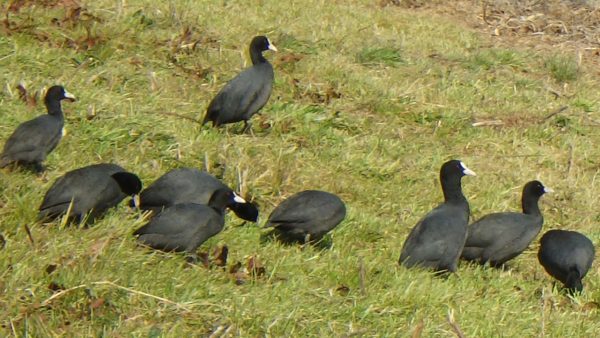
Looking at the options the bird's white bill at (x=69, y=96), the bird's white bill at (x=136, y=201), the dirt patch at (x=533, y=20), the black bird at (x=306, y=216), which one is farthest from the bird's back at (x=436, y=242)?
the dirt patch at (x=533, y=20)

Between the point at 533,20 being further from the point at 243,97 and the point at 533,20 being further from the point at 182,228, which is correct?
the point at 182,228

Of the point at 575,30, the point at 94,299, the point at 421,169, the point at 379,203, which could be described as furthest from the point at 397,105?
the point at 94,299

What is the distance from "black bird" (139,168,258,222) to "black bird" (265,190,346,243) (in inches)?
9.7

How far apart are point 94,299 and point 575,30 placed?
1252 cm

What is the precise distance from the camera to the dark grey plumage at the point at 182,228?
6918mm

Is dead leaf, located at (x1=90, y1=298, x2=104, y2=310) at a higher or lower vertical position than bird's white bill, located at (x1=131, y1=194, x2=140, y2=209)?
higher

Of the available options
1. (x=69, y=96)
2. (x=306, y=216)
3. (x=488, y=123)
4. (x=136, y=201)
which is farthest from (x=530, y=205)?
(x=69, y=96)

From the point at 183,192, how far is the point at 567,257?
297 centimetres

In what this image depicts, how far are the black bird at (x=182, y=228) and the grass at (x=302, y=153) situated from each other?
12 centimetres

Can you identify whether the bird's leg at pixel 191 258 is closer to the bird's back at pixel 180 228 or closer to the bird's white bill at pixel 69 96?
the bird's back at pixel 180 228

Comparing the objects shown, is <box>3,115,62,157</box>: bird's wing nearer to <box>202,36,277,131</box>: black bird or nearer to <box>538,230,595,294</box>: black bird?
<box>202,36,277,131</box>: black bird

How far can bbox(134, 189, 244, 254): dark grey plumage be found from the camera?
6918mm

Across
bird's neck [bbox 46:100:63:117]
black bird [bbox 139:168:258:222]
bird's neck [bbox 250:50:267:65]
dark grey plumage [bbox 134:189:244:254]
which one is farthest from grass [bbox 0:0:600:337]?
bird's neck [bbox 250:50:267:65]

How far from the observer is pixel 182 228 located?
23.1ft
